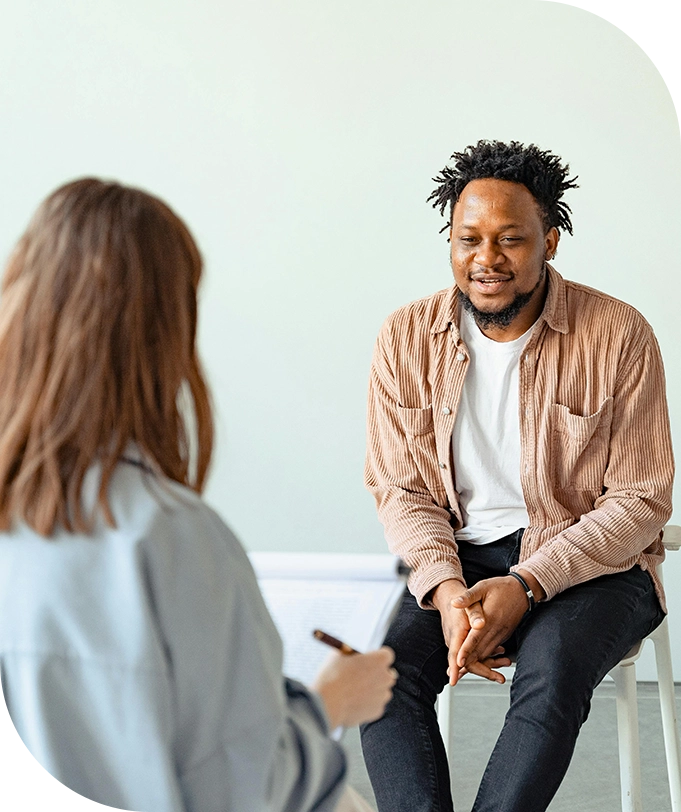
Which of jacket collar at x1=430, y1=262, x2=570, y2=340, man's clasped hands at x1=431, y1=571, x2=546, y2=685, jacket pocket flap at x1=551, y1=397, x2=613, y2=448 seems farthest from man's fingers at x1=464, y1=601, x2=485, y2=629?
jacket collar at x1=430, y1=262, x2=570, y2=340

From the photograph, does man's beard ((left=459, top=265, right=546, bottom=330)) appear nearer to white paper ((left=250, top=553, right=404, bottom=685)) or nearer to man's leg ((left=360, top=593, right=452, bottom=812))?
man's leg ((left=360, top=593, right=452, bottom=812))

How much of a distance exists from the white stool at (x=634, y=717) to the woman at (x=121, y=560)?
96 cm

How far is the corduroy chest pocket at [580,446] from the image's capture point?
1.79m

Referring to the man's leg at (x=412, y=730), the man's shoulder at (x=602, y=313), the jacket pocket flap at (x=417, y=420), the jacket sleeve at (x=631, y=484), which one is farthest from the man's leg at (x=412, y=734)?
the man's shoulder at (x=602, y=313)

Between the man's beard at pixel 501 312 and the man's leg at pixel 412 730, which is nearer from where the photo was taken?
the man's leg at pixel 412 730

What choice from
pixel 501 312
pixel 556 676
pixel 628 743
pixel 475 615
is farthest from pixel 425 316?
pixel 628 743

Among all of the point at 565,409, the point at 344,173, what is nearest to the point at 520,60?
the point at 344,173

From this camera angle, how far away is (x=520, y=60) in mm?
2406

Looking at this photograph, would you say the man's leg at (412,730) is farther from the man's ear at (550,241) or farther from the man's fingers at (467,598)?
the man's ear at (550,241)

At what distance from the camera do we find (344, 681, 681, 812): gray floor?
2121 millimetres

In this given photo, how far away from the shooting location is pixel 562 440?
181 centimetres

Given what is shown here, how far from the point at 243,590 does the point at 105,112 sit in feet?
6.55

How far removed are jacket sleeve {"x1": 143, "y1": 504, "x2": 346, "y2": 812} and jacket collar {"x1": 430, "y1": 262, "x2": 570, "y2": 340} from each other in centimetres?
114

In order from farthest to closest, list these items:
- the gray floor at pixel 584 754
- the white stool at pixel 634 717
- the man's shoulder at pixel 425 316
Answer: the gray floor at pixel 584 754, the man's shoulder at pixel 425 316, the white stool at pixel 634 717
